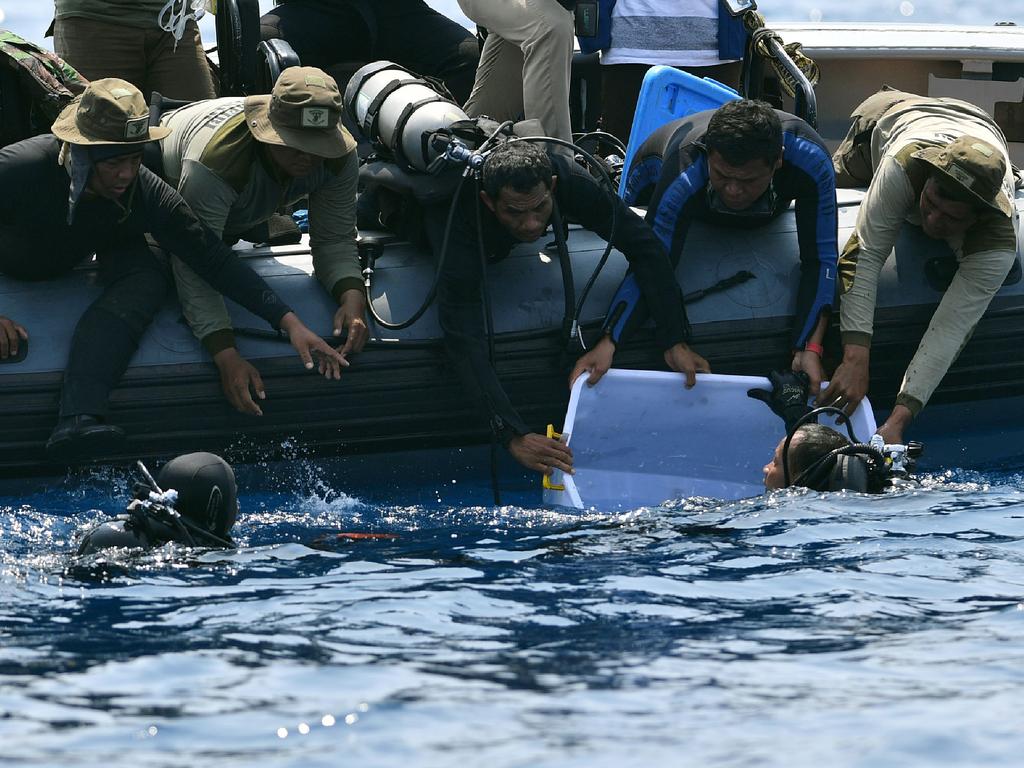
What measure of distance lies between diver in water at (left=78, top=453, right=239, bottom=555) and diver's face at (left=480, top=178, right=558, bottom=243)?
4.33 ft

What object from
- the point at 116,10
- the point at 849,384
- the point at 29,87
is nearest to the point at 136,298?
the point at 29,87

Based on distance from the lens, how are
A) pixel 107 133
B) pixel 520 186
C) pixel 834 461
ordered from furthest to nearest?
pixel 520 186
pixel 107 133
pixel 834 461

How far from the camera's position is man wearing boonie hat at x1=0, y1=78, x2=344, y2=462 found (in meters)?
4.63

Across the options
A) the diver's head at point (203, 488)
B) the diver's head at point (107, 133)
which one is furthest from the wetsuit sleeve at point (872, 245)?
the diver's head at point (107, 133)

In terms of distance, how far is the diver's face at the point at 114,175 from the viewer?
4625 millimetres

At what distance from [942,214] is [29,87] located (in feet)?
10.9

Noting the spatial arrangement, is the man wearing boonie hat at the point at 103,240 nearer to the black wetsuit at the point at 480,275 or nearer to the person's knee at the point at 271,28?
the black wetsuit at the point at 480,275

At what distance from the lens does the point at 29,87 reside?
Answer: 5176mm

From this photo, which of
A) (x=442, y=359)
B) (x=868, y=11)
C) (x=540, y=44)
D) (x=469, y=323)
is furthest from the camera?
(x=868, y=11)

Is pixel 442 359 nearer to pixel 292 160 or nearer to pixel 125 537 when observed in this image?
pixel 292 160

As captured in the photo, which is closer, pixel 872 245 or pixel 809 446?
pixel 809 446

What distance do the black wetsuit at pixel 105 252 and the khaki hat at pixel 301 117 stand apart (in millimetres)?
390

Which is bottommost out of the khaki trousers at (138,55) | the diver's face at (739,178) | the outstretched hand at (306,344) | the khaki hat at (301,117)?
the outstretched hand at (306,344)

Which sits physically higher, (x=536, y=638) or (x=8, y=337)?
(x=8, y=337)
